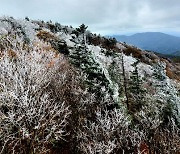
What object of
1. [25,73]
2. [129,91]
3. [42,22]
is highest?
[42,22]

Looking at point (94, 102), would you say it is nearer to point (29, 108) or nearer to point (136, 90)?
point (136, 90)

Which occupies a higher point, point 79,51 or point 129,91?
point 79,51

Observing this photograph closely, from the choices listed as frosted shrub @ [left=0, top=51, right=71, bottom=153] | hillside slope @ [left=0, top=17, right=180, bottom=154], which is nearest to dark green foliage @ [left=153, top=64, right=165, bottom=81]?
hillside slope @ [left=0, top=17, right=180, bottom=154]

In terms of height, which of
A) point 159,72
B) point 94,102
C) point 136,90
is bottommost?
point 94,102

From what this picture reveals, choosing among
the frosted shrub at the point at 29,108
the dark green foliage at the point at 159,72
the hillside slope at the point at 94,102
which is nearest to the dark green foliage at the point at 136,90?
the hillside slope at the point at 94,102

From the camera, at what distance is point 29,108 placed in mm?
21969

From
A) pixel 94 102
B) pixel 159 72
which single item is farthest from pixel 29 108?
pixel 159 72

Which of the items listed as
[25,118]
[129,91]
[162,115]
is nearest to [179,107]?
[162,115]

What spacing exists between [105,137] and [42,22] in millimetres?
89070

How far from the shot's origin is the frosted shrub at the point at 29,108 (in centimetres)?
2133

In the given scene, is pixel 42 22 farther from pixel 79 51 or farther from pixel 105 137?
pixel 105 137

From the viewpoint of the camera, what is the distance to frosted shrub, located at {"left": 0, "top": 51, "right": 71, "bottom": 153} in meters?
21.3

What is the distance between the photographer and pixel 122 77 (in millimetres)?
44969

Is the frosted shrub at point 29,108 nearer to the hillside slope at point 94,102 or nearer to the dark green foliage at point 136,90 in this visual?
the hillside slope at point 94,102
